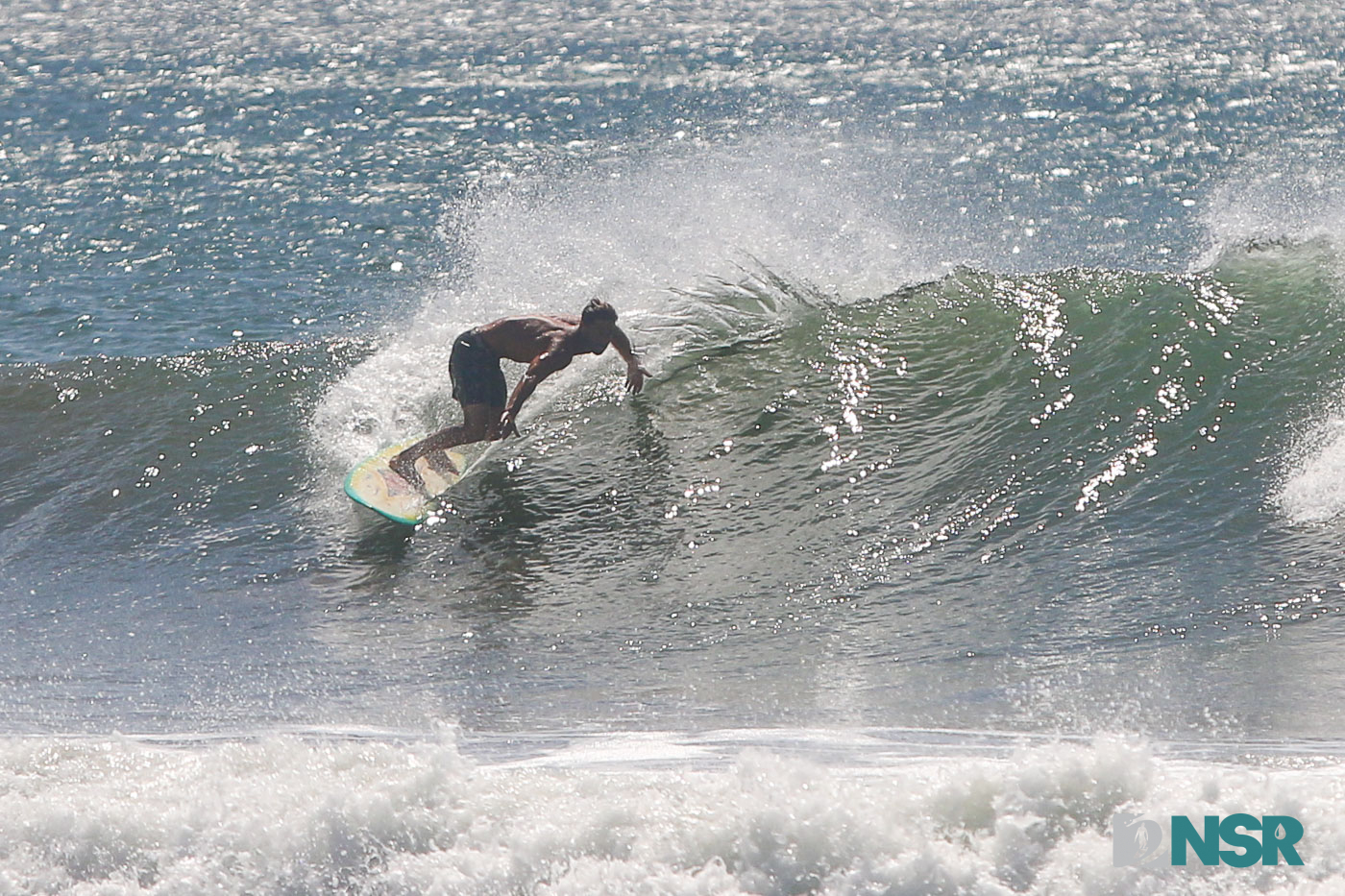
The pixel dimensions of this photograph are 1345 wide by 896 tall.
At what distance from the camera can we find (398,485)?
859 cm

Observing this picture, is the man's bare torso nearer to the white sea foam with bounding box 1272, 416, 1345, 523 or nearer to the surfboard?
the surfboard

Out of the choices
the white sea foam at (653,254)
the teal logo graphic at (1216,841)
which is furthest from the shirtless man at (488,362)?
the teal logo graphic at (1216,841)

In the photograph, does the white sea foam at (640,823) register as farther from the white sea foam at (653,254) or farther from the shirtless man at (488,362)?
the white sea foam at (653,254)

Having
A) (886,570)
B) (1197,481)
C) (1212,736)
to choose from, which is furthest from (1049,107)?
(1212,736)

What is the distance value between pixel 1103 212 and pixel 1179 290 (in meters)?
2.98

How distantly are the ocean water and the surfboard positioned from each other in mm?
155

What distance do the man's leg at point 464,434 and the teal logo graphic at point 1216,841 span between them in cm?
527

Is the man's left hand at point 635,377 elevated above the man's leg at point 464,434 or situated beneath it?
elevated above

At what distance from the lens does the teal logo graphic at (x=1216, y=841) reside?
180 inches

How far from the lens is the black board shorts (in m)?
8.84

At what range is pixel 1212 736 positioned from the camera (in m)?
5.61

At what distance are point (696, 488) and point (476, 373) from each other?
1.68 metres

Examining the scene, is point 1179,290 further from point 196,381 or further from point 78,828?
point 78,828

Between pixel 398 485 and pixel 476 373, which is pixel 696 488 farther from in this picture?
pixel 398 485
